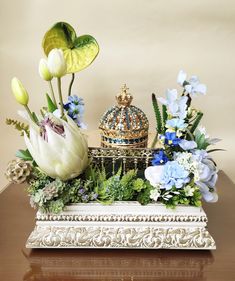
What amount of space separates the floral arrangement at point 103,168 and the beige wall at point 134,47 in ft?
2.05

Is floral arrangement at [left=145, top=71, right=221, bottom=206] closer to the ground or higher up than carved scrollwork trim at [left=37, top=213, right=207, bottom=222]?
higher up

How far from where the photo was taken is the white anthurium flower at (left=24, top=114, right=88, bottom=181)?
884 millimetres

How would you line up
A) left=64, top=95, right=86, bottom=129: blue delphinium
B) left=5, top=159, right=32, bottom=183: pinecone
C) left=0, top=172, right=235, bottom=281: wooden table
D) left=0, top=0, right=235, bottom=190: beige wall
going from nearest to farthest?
left=0, top=172, right=235, bottom=281: wooden table < left=5, top=159, right=32, bottom=183: pinecone < left=64, top=95, right=86, bottom=129: blue delphinium < left=0, top=0, right=235, bottom=190: beige wall

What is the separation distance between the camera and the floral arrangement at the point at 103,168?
2.94 feet

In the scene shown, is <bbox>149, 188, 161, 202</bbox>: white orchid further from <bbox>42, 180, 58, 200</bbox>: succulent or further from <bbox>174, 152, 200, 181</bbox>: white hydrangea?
<bbox>42, 180, 58, 200</bbox>: succulent

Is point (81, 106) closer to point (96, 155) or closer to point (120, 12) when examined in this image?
point (96, 155)

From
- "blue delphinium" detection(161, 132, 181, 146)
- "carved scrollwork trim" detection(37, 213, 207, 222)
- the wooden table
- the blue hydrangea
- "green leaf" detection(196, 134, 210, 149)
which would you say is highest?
the blue hydrangea

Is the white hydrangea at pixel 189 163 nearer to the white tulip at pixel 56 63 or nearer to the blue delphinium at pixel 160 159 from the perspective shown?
the blue delphinium at pixel 160 159

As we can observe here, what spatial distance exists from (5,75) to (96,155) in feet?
2.39

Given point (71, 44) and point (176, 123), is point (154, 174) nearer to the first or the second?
point (176, 123)

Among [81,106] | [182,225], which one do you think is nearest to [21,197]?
[81,106]

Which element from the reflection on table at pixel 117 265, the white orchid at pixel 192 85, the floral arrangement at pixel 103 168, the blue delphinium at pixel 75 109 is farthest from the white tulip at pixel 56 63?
the reflection on table at pixel 117 265

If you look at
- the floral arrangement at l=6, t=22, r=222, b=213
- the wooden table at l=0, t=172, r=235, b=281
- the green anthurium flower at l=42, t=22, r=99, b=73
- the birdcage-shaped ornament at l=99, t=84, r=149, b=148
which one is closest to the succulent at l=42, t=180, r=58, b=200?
the floral arrangement at l=6, t=22, r=222, b=213

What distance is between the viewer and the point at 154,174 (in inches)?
36.1
